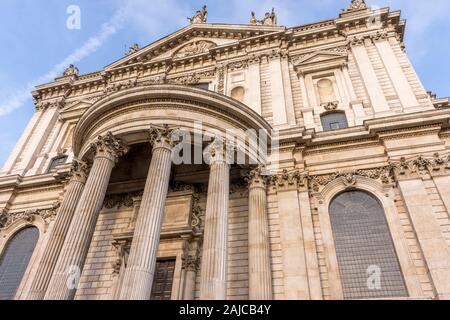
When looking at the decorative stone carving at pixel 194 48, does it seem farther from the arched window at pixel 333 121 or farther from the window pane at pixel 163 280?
the window pane at pixel 163 280

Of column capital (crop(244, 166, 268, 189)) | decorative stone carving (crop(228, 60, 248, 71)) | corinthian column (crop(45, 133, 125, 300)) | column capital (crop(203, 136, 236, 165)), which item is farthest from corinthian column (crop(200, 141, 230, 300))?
decorative stone carving (crop(228, 60, 248, 71))

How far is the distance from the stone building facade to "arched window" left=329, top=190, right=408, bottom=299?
0.16ft

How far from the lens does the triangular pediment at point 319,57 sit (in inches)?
818

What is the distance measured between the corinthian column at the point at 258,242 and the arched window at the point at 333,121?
5.40m

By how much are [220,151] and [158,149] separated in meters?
2.58

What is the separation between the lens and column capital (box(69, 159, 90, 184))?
1555 cm

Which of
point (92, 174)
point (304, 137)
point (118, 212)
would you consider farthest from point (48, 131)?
point (304, 137)

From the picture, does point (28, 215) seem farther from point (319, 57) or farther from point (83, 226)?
point (319, 57)

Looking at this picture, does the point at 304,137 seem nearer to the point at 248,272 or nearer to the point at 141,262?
the point at 248,272

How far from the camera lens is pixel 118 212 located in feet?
58.0

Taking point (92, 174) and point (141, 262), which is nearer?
point (141, 262)

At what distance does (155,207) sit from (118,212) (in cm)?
652

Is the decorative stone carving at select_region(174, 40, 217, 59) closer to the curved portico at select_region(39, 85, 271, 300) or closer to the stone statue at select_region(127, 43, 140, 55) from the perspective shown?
the stone statue at select_region(127, 43, 140, 55)
